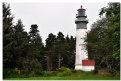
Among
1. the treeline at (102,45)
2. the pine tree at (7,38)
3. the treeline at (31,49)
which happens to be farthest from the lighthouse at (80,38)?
the pine tree at (7,38)

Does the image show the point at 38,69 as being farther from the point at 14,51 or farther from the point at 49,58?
the point at 49,58

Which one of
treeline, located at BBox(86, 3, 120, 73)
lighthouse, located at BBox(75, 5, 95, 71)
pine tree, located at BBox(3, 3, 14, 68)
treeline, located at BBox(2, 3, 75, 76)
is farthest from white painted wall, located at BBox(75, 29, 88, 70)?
pine tree, located at BBox(3, 3, 14, 68)

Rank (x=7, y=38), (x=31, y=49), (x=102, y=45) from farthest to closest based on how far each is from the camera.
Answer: (x=31, y=49) < (x=102, y=45) < (x=7, y=38)

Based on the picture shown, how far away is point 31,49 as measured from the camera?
4906cm

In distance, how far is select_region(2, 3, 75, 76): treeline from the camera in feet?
122

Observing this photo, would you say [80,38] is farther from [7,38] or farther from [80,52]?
[7,38]

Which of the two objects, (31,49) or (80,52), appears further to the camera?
(80,52)

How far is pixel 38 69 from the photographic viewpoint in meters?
39.6

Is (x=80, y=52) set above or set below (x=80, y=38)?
below

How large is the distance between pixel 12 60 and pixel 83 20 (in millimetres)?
18569

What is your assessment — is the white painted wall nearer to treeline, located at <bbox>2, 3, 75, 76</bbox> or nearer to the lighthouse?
the lighthouse

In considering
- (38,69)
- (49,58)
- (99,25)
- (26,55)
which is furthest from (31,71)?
(49,58)

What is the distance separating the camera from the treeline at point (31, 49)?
3703cm

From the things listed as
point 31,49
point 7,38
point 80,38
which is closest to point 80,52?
point 80,38
